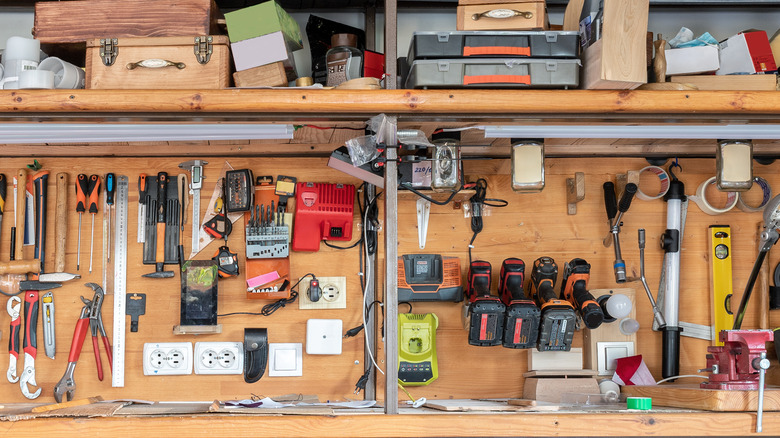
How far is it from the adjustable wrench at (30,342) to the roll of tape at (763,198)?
270 centimetres

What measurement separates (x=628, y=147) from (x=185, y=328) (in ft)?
5.89

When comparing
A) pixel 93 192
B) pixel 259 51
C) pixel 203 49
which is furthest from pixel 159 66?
pixel 93 192

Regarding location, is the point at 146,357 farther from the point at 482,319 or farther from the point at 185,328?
the point at 482,319

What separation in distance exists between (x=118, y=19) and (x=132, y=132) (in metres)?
0.37

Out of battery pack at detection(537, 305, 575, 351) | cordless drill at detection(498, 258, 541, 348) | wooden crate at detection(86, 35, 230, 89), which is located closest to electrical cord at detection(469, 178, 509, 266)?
cordless drill at detection(498, 258, 541, 348)

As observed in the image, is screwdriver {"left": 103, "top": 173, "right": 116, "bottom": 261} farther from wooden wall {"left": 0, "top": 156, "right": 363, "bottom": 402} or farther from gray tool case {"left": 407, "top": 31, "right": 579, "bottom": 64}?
gray tool case {"left": 407, "top": 31, "right": 579, "bottom": 64}

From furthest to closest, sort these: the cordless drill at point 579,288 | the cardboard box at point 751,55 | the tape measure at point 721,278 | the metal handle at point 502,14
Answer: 1. the tape measure at point 721,278
2. the cordless drill at point 579,288
3. the cardboard box at point 751,55
4. the metal handle at point 502,14

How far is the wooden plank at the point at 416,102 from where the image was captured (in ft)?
6.97

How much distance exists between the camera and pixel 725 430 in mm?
1997

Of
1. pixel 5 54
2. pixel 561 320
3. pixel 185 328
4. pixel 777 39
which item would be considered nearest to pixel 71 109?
pixel 5 54

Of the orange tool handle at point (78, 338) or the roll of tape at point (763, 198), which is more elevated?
the roll of tape at point (763, 198)

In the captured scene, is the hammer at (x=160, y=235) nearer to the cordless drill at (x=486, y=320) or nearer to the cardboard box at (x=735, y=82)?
the cordless drill at (x=486, y=320)

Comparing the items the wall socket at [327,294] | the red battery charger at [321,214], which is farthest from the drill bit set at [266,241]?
the wall socket at [327,294]

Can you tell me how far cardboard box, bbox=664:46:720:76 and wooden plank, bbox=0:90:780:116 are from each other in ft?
0.86
